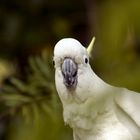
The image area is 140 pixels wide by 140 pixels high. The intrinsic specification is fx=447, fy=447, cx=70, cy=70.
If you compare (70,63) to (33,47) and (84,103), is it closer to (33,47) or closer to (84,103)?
(84,103)

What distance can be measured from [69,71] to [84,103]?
4.7 inches

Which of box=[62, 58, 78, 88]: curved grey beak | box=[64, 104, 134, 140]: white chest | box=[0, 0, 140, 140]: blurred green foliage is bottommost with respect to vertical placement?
box=[64, 104, 134, 140]: white chest

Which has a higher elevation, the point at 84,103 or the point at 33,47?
the point at 33,47

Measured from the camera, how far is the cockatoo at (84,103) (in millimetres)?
774

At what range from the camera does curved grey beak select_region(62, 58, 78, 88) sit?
0.77m

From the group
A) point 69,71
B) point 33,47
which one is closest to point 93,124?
point 69,71

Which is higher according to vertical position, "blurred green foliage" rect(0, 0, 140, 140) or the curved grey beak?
"blurred green foliage" rect(0, 0, 140, 140)

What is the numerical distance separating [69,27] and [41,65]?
69 centimetres

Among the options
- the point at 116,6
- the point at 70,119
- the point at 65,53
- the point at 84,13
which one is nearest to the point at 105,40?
the point at 116,6

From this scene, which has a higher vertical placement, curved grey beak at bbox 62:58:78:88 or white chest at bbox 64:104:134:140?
curved grey beak at bbox 62:58:78:88

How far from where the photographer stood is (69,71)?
30.5 inches

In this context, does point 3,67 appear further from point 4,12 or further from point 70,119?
point 70,119

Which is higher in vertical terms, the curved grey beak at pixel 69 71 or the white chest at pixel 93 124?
the curved grey beak at pixel 69 71

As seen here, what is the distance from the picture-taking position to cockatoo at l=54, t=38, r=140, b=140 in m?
0.77
